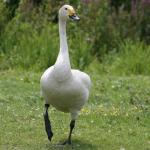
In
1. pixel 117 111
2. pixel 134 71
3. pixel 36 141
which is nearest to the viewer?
pixel 36 141

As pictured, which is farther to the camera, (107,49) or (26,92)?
(107,49)

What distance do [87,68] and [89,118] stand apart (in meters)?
5.41

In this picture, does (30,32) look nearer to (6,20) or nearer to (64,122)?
(6,20)

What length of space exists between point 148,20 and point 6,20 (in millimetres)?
3778

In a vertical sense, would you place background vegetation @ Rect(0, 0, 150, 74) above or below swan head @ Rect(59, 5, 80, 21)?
below

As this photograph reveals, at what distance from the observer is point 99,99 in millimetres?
11672

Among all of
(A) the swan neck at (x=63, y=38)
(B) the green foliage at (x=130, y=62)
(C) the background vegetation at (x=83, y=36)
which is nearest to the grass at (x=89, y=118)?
(A) the swan neck at (x=63, y=38)

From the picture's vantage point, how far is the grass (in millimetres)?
8297

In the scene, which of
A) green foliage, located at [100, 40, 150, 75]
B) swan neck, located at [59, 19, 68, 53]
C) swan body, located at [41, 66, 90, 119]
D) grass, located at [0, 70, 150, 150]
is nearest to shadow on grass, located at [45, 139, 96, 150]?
grass, located at [0, 70, 150, 150]

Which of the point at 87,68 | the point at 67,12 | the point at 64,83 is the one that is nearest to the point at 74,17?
the point at 67,12

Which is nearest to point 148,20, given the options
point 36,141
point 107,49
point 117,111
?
point 107,49

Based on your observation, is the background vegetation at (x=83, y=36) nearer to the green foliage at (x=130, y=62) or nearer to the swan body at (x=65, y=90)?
the green foliage at (x=130, y=62)

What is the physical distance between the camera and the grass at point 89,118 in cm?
830

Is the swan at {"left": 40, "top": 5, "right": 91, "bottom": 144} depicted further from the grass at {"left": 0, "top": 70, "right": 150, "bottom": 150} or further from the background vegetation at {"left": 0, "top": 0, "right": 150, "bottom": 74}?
the background vegetation at {"left": 0, "top": 0, "right": 150, "bottom": 74}
